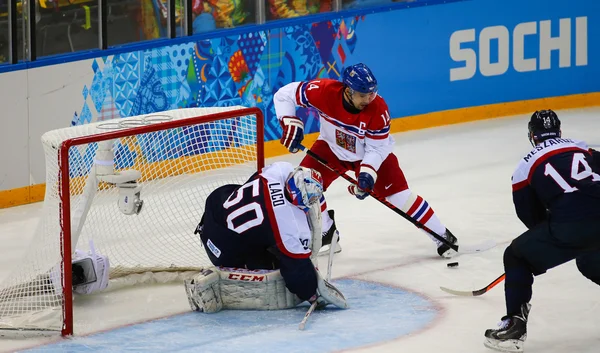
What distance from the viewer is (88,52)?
776cm

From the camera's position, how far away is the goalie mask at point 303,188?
5.20 m

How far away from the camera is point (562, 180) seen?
4.77m

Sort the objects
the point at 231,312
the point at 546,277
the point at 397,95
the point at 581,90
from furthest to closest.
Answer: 1. the point at 581,90
2. the point at 397,95
3. the point at 546,277
4. the point at 231,312

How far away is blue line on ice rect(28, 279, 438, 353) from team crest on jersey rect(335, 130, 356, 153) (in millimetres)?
851

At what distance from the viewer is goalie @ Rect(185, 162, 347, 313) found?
206 inches

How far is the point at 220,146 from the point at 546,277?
1649 millimetres

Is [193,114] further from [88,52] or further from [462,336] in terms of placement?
[88,52]

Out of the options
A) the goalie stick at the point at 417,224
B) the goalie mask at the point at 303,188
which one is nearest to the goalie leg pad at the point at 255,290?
the goalie mask at the point at 303,188

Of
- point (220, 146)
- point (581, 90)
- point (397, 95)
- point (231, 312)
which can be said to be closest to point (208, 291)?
point (231, 312)

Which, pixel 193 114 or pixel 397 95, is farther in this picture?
pixel 397 95

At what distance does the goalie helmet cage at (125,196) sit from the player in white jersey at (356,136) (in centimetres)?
28

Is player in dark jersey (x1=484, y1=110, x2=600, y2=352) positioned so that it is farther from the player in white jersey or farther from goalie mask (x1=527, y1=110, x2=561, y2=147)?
the player in white jersey

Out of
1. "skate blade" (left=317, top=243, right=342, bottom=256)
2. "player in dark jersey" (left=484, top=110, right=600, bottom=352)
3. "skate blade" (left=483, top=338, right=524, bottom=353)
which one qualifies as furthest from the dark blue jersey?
"skate blade" (left=317, top=243, right=342, bottom=256)

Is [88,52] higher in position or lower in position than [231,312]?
higher
